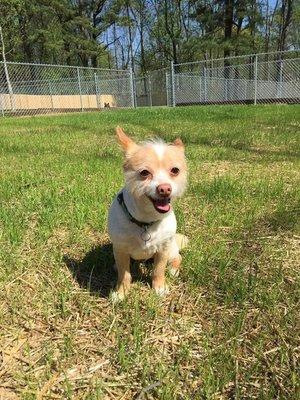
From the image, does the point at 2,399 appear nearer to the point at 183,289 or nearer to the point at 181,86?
the point at 183,289

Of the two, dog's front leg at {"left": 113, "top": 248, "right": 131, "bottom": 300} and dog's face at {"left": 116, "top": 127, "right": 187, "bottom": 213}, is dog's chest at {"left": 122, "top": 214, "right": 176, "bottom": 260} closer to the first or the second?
dog's front leg at {"left": 113, "top": 248, "right": 131, "bottom": 300}

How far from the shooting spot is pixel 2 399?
1.75 m

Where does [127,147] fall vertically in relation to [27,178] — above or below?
above

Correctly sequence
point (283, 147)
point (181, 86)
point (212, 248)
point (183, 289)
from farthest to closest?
1. point (181, 86)
2. point (283, 147)
3. point (212, 248)
4. point (183, 289)

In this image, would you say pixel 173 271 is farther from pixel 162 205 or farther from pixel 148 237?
pixel 162 205

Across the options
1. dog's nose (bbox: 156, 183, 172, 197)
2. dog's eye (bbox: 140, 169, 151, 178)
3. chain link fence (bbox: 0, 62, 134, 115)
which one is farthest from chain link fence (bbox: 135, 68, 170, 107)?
dog's nose (bbox: 156, 183, 172, 197)

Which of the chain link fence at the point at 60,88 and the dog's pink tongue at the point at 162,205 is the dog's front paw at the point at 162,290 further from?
the chain link fence at the point at 60,88

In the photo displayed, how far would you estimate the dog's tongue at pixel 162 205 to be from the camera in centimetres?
214

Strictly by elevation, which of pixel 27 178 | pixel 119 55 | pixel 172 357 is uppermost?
pixel 119 55

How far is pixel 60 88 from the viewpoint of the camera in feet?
85.6

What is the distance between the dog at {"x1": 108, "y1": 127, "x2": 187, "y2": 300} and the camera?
85.2 inches

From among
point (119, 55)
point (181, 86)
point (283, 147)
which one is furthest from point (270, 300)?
point (119, 55)

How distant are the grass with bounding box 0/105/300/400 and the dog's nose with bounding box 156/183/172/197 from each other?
2.30ft

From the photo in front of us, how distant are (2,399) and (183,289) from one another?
1.25 m
